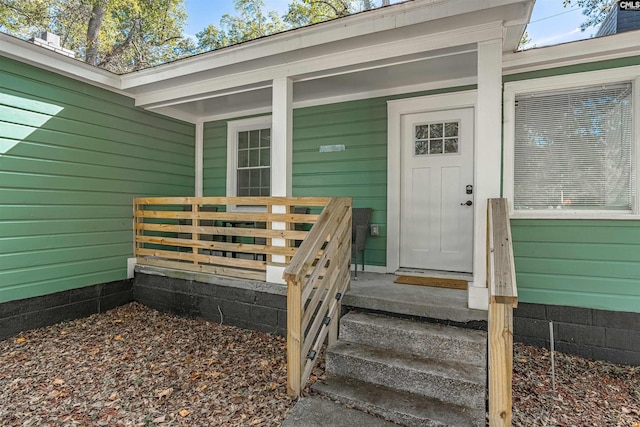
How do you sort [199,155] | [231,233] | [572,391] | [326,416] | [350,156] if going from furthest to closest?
[199,155] < [350,156] < [231,233] < [572,391] < [326,416]

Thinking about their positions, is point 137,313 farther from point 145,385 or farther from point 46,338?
point 145,385

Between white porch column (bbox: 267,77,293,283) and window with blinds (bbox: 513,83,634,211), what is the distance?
2.38 meters

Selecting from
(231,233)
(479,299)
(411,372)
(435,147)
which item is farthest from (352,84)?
(411,372)

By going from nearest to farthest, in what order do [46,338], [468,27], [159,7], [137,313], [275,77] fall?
[468,27] < [46,338] < [275,77] < [137,313] < [159,7]

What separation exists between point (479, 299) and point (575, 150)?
189 centimetres

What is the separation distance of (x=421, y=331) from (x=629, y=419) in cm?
140

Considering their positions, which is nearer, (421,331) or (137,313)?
(421,331)

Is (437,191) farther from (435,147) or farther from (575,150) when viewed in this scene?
(575,150)

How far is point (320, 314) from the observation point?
8.71 ft

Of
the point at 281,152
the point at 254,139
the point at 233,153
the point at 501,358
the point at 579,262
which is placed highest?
the point at 254,139

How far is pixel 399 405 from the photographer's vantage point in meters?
2.13

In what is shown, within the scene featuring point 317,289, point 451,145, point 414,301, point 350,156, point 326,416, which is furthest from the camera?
point 350,156

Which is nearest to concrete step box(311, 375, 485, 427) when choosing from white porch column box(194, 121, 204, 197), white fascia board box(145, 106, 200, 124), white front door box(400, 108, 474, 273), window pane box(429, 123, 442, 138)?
white front door box(400, 108, 474, 273)

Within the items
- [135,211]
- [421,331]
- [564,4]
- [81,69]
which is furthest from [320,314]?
[564,4]
